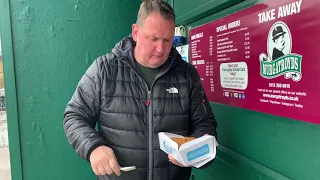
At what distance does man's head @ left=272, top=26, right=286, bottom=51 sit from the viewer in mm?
1145

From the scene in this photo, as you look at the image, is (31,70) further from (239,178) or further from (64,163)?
(239,178)

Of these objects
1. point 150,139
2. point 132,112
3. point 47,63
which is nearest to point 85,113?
point 132,112

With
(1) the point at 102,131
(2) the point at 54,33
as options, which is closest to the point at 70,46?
(2) the point at 54,33

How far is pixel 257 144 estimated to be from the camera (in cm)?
140

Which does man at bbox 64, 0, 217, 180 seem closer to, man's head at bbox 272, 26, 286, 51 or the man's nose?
the man's nose

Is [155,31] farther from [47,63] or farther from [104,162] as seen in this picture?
[47,63]

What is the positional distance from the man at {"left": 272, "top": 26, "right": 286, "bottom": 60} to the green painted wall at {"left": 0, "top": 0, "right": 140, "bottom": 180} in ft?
5.83

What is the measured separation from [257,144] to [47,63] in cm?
193

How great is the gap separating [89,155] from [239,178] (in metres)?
0.84

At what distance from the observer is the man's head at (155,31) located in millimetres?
1347

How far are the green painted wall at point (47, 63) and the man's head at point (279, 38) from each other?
5.83ft

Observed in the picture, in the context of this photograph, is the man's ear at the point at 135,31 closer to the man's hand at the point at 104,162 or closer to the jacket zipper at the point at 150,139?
the jacket zipper at the point at 150,139

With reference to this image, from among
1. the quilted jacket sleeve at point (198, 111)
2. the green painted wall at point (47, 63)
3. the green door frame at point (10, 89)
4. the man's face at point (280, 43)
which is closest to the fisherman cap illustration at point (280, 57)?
the man's face at point (280, 43)

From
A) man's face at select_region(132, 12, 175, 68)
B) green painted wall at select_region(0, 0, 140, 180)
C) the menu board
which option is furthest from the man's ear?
green painted wall at select_region(0, 0, 140, 180)
